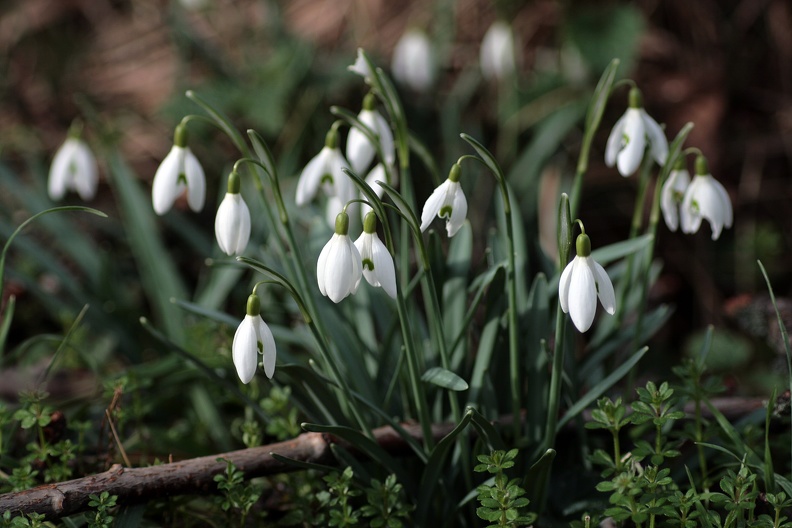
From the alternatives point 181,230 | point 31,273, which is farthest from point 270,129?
point 31,273

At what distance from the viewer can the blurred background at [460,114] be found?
8.52ft

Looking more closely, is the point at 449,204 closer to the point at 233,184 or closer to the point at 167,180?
the point at 233,184

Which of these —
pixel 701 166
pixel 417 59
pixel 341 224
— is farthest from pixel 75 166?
pixel 701 166

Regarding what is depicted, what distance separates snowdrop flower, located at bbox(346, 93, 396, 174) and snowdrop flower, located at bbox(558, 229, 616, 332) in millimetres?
490

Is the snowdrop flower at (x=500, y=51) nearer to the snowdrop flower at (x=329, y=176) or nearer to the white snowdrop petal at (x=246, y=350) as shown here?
the snowdrop flower at (x=329, y=176)

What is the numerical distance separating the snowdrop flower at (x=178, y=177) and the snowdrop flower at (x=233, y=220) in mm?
145

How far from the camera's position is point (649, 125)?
1450mm

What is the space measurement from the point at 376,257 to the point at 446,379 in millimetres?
256

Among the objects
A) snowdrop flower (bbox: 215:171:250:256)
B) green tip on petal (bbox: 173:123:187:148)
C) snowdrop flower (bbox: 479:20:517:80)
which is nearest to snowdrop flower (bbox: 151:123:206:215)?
green tip on petal (bbox: 173:123:187:148)

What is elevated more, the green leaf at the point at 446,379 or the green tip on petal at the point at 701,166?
the green tip on petal at the point at 701,166

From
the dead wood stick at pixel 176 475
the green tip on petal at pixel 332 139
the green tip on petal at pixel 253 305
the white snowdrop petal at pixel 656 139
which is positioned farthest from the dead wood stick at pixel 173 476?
the white snowdrop petal at pixel 656 139

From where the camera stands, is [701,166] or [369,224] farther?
[701,166]

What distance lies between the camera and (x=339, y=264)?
111 centimetres

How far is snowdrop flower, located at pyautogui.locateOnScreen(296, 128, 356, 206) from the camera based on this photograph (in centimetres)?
144
